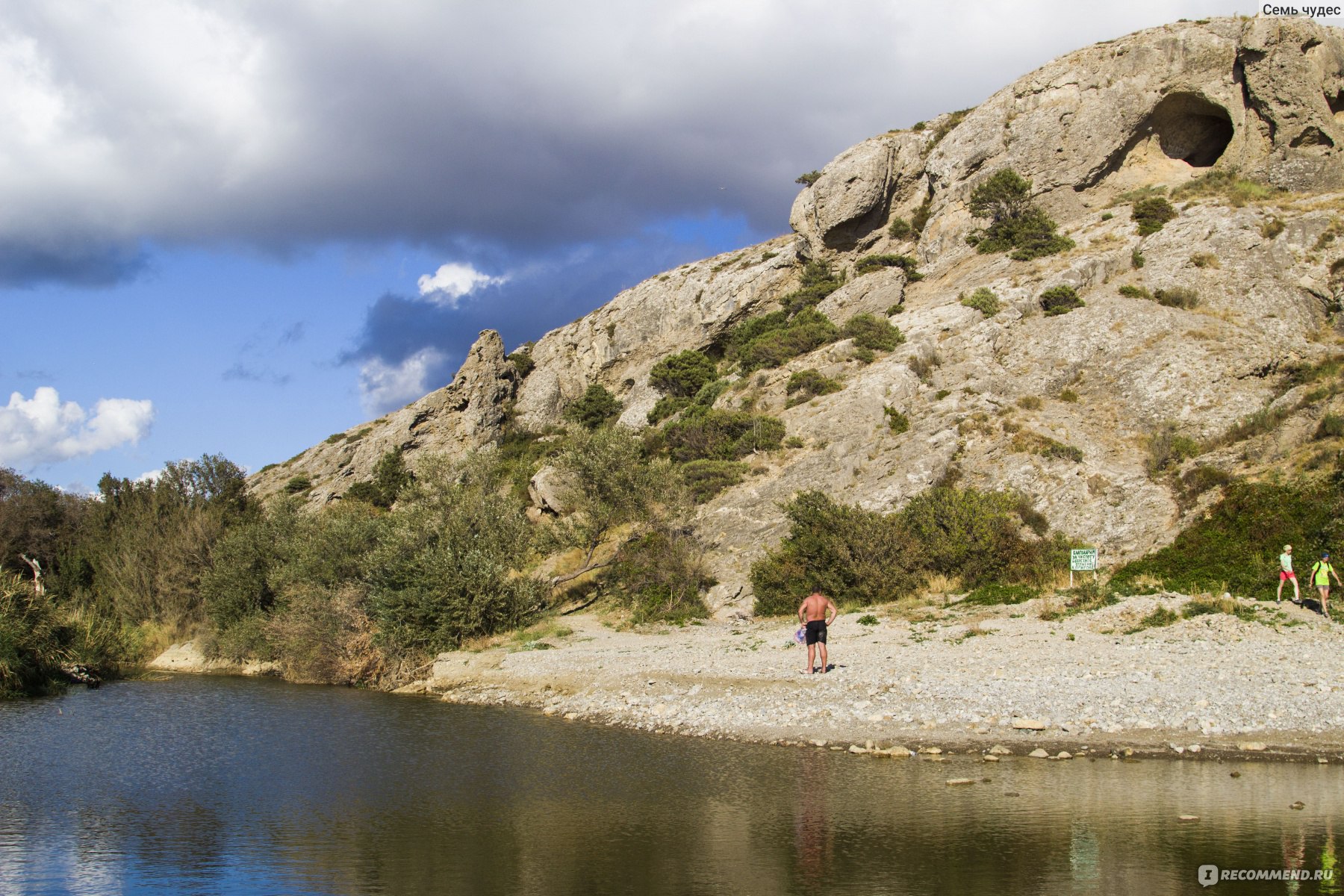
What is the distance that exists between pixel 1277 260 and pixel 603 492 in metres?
35.1

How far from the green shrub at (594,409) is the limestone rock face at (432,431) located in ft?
19.6

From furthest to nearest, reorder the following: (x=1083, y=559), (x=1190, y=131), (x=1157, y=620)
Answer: (x=1190, y=131) → (x=1083, y=559) → (x=1157, y=620)

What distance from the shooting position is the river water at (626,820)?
1122 cm

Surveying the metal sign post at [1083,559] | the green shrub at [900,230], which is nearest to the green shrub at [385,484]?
the green shrub at [900,230]

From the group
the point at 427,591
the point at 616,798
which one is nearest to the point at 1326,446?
the point at 616,798

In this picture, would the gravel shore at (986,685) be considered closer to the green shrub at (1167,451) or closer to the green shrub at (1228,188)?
the green shrub at (1167,451)

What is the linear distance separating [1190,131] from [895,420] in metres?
32.5

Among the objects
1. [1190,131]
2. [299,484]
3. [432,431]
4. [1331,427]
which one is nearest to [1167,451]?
[1331,427]

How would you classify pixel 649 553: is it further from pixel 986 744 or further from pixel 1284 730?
pixel 1284 730

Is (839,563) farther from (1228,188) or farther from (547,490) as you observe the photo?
(1228,188)

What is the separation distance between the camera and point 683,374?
6069cm

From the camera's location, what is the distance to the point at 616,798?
14.8 m

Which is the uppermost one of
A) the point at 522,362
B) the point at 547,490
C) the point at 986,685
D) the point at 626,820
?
the point at 522,362

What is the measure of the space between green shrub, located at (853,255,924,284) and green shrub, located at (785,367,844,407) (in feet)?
44.9
